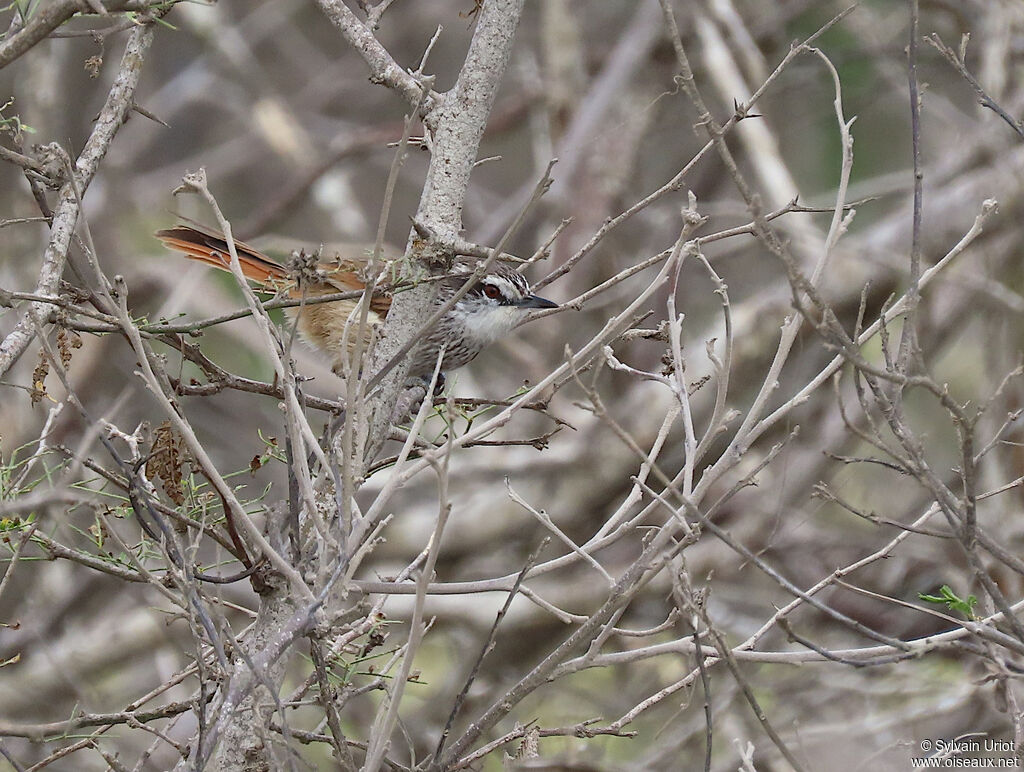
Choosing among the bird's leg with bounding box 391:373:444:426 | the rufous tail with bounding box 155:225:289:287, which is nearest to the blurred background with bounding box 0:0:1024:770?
the rufous tail with bounding box 155:225:289:287

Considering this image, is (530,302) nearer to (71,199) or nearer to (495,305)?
(495,305)

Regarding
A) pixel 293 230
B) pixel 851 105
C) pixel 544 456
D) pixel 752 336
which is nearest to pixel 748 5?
pixel 851 105

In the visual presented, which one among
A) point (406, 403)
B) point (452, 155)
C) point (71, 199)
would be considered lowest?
point (406, 403)

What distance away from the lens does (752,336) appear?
6691mm

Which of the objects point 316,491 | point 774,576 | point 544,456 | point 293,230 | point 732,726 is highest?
point 293,230

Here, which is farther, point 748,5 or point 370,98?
point 370,98

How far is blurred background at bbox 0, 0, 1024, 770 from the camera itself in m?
6.03

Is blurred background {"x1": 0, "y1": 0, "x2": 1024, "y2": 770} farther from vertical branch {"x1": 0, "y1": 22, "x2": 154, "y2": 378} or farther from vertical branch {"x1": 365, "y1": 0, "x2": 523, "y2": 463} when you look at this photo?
vertical branch {"x1": 0, "y1": 22, "x2": 154, "y2": 378}

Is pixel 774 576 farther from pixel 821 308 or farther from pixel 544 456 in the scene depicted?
pixel 544 456

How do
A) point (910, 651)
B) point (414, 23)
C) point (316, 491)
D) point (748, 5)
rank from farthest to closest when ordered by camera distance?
point (414, 23) → point (748, 5) → point (316, 491) → point (910, 651)

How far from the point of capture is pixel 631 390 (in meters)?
7.20

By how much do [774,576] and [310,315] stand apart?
312cm

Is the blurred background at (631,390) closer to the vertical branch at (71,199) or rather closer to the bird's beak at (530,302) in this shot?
the bird's beak at (530,302)

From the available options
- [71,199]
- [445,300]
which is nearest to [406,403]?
[71,199]
